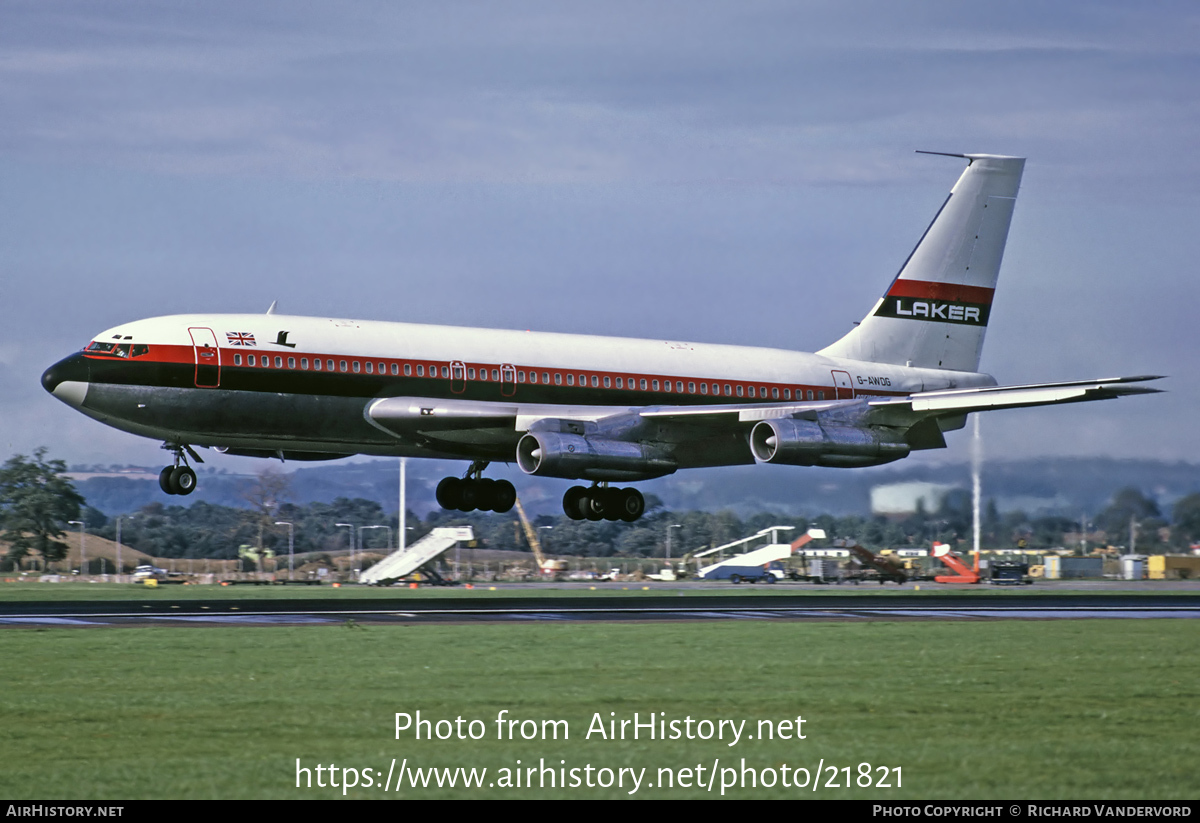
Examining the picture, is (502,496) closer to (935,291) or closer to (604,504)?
(604,504)

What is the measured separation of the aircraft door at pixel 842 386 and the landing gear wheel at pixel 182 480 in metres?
21.9

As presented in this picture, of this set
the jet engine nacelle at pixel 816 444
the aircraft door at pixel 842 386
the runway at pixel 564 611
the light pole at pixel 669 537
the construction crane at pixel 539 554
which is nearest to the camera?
the runway at pixel 564 611

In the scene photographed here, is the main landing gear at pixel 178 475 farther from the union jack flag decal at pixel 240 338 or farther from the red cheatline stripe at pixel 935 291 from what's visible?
the red cheatline stripe at pixel 935 291

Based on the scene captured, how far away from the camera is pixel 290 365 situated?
138 feet

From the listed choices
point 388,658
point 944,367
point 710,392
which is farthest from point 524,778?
point 944,367

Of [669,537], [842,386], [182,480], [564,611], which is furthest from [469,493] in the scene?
[669,537]

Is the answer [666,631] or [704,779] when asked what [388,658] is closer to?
[666,631]

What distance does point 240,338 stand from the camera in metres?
41.7

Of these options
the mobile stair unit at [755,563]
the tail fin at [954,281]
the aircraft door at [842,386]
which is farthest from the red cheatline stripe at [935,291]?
the mobile stair unit at [755,563]

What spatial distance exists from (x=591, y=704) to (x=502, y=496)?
30.2 metres

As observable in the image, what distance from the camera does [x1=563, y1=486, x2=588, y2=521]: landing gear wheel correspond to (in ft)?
161

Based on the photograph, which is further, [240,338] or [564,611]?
[564,611]

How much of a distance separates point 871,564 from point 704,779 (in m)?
70.0

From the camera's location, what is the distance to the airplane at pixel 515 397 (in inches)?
1622
